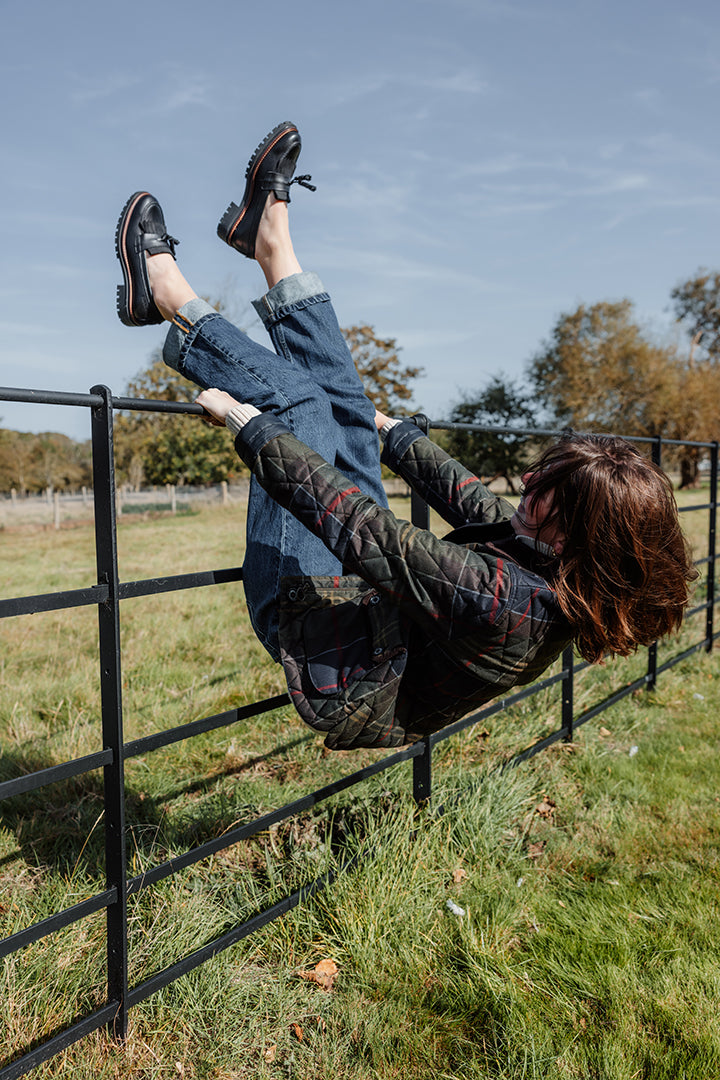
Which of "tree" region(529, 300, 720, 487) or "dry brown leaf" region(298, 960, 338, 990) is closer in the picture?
"dry brown leaf" region(298, 960, 338, 990)

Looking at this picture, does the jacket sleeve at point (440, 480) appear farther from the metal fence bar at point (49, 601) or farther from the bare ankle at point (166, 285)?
the metal fence bar at point (49, 601)

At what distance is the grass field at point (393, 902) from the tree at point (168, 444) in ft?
60.4

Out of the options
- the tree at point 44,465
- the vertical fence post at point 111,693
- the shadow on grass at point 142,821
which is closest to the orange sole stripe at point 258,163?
the vertical fence post at point 111,693

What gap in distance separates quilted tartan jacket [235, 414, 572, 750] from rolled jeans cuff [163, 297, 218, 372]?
0.40 metres

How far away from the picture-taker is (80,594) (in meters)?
1.48

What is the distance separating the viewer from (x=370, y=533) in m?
1.43

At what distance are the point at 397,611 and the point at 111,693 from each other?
0.65 m

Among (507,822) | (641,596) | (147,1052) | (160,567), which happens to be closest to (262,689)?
(507,822)

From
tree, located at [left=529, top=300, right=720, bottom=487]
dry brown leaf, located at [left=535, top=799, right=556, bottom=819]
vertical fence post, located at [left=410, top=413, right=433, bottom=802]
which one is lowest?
dry brown leaf, located at [left=535, top=799, right=556, bottom=819]

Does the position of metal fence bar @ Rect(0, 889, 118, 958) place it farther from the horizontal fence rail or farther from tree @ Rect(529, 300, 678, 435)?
tree @ Rect(529, 300, 678, 435)

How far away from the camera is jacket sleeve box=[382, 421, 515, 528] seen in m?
2.02

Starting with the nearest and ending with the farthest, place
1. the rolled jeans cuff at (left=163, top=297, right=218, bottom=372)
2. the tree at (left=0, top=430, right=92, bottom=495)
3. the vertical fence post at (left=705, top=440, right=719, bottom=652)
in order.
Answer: the rolled jeans cuff at (left=163, top=297, right=218, bottom=372) < the vertical fence post at (left=705, top=440, right=719, bottom=652) < the tree at (left=0, top=430, right=92, bottom=495)

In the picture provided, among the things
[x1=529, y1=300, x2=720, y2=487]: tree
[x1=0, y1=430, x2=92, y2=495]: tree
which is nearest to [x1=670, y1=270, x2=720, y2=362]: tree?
[x1=529, y1=300, x2=720, y2=487]: tree

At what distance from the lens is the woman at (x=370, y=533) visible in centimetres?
145
